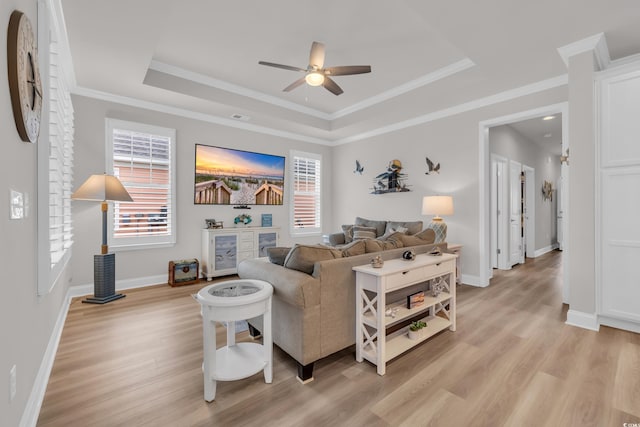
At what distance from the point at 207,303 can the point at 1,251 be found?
905 mm

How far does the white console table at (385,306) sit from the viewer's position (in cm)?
202

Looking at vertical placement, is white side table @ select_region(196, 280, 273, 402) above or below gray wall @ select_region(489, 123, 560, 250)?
below

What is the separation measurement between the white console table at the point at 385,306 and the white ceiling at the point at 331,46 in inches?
83.4

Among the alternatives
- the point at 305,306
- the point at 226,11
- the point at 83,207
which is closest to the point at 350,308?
the point at 305,306

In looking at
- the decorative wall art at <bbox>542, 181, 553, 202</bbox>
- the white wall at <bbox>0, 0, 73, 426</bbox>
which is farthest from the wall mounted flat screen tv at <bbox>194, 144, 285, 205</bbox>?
the decorative wall art at <bbox>542, 181, 553, 202</bbox>

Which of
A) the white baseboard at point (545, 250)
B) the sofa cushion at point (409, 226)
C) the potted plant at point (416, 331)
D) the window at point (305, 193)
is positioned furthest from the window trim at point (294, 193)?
the white baseboard at point (545, 250)

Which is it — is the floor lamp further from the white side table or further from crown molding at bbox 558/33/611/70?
crown molding at bbox 558/33/611/70

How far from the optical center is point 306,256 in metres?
2.03

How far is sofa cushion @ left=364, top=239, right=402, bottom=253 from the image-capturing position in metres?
2.41

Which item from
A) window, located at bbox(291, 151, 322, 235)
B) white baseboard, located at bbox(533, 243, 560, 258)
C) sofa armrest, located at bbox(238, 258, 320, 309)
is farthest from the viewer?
white baseboard, located at bbox(533, 243, 560, 258)

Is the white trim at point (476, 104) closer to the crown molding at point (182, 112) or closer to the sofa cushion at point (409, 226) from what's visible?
the crown molding at point (182, 112)

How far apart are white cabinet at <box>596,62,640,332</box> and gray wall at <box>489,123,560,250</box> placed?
2219 mm

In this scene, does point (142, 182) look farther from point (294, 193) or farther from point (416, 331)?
point (416, 331)

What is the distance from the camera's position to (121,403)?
173 centimetres
